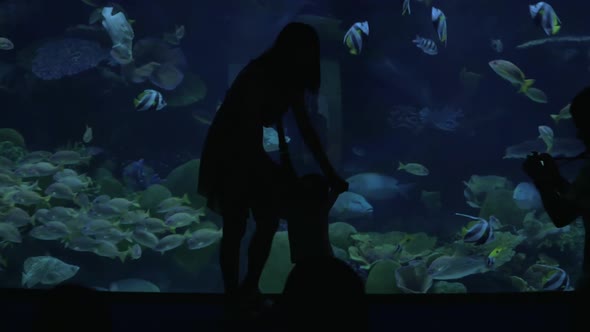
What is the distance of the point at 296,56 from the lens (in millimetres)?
2160

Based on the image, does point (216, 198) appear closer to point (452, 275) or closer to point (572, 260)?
point (452, 275)

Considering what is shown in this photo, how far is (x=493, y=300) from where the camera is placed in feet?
7.82

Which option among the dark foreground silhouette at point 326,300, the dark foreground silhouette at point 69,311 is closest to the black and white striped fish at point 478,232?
the dark foreground silhouette at point 326,300

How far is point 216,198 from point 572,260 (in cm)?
789

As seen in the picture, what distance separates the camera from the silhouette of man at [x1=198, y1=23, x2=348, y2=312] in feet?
7.11

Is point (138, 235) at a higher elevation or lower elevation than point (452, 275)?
lower

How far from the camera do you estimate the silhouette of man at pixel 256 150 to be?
217 centimetres

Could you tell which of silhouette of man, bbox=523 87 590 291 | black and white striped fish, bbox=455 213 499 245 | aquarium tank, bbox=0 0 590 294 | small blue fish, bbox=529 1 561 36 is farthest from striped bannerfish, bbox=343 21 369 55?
silhouette of man, bbox=523 87 590 291

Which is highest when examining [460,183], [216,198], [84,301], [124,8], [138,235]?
[84,301]

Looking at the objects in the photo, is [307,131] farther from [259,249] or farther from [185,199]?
[185,199]

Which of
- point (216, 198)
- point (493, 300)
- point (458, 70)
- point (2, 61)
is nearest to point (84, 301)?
point (216, 198)

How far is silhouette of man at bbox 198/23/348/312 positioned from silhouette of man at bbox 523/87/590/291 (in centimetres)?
83

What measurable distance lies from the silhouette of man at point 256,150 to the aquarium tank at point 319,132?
3362 millimetres

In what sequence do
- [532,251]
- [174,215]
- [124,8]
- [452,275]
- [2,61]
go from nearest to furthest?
[452,275] → [174,215] → [532,251] → [2,61] → [124,8]
